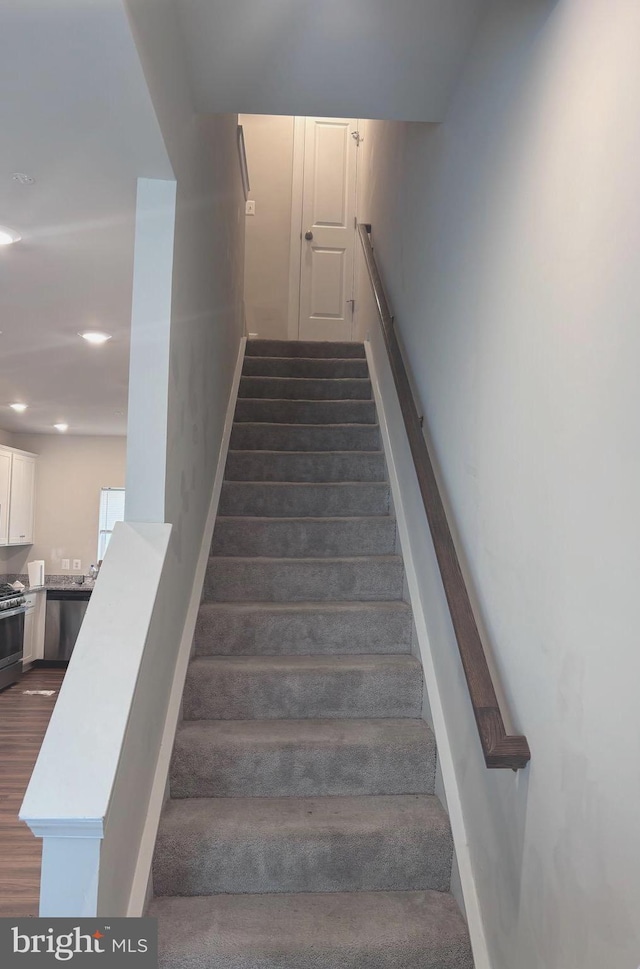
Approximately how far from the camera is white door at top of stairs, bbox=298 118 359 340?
18.9ft

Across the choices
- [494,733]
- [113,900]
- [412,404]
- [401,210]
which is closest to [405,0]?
[412,404]

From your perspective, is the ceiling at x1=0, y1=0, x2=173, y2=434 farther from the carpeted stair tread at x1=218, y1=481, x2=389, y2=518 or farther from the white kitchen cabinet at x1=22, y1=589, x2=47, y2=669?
the white kitchen cabinet at x1=22, y1=589, x2=47, y2=669

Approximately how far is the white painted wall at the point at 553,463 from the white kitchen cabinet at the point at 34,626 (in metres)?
5.60

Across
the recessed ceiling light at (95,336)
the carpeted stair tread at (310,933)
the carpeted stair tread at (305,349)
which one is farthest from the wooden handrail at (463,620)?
the carpeted stair tread at (305,349)

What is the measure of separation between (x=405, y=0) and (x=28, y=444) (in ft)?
23.1

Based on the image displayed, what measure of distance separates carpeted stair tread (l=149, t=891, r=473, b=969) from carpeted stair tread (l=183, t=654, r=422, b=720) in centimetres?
62

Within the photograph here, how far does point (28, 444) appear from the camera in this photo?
25.8ft

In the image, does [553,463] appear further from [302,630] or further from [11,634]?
[11,634]

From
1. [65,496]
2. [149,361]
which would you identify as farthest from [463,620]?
[65,496]

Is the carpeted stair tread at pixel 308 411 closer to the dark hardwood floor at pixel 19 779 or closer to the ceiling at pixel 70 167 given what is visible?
the ceiling at pixel 70 167

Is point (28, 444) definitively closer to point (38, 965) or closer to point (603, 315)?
point (38, 965)

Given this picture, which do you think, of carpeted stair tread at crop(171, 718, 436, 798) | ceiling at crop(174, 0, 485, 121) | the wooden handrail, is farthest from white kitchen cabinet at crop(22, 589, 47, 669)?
ceiling at crop(174, 0, 485, 121)

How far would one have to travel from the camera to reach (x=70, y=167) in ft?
6.51

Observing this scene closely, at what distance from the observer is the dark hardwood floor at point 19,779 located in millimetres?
2730
